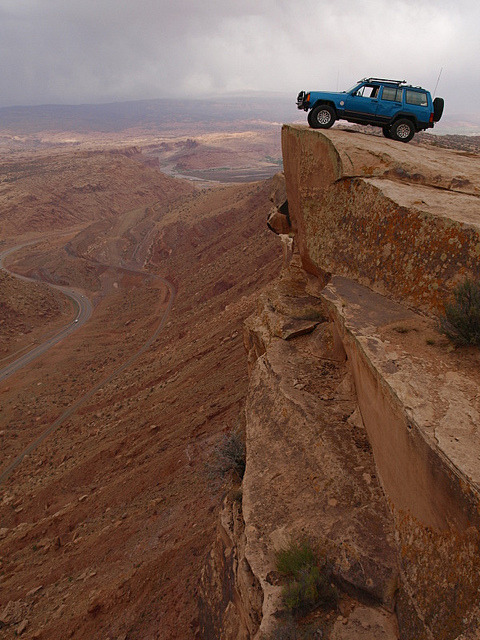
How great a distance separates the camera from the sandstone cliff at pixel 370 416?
3.69 meters

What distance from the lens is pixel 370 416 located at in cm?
514

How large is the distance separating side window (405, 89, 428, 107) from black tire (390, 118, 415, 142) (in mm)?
413

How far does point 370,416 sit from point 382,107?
8.02 metres

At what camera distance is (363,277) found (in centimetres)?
686

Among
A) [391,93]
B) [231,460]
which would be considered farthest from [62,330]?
[391,93]

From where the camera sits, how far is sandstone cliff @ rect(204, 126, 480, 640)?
369 cm

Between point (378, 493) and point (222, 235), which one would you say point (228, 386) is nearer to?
point (378, 493)

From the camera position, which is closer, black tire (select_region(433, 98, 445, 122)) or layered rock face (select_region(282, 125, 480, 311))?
layered rock face (select_region(282, 125, 480, 311))

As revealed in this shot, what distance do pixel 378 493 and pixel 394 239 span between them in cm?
373

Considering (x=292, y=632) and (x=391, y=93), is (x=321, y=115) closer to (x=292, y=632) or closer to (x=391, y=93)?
(x=391, y=93)

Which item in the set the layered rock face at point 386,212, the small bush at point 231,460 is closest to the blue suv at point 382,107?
the layered rock face at point 386,212

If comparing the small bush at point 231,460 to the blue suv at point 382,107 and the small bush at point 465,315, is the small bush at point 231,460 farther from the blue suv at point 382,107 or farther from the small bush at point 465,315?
the blue suv at point 382,107

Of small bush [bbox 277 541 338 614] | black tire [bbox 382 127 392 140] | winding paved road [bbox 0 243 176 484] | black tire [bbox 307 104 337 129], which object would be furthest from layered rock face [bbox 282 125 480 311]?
winding paved road [bbox 0 243 176 484]

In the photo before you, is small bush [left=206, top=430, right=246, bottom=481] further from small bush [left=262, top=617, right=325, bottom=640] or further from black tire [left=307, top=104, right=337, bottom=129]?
black tire [left=307, top=104, right=337, bottom=129]
